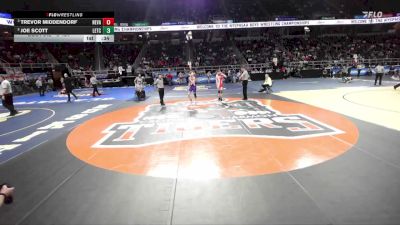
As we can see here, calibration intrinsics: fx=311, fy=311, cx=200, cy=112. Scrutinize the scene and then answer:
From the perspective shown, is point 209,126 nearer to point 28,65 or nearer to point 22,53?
point 28,65

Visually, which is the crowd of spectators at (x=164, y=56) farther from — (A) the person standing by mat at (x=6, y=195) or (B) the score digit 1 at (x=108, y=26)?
(A) the person standing by mat at (x=6, y=195)

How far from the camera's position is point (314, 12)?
48.5 m

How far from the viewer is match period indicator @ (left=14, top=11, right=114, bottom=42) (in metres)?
20.4

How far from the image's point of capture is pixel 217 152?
754cm

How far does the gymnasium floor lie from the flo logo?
0.04 meters

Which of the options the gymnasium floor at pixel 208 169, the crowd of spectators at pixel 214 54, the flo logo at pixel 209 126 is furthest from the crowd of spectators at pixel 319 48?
the gymnasium floor at pixel 208 169

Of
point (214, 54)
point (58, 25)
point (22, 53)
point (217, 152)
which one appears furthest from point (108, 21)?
point (214, 54)

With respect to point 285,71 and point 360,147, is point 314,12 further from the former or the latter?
point 360,147

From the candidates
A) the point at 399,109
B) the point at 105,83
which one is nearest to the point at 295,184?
the point at 399,109

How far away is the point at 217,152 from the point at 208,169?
119 cm

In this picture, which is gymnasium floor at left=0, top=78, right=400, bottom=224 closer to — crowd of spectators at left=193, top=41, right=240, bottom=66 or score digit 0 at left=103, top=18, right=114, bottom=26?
score digit 0 at left=103, top=18, right=114, bottom=26

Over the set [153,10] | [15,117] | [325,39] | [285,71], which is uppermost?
[153,10]

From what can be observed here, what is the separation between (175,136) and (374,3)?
5042cm

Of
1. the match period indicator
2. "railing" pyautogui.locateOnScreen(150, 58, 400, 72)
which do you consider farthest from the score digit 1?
"railing" pyautogui.locateOnScreen(150, 58, 400, 72)
